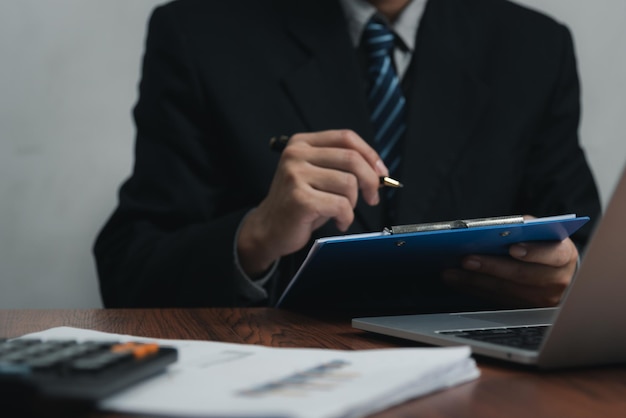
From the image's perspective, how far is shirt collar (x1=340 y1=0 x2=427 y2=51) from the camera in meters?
1.30

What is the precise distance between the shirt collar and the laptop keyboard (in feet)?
2.54

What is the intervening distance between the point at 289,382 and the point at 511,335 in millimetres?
239

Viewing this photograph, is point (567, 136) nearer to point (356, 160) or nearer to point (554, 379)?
point (356, 160)

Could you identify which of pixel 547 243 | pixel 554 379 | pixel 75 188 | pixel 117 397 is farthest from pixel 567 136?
pixel 117 397

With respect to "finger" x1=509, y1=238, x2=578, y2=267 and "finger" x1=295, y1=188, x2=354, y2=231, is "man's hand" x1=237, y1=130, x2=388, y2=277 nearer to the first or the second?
"finger" x1=295, y1=188, x2=354, y2=231

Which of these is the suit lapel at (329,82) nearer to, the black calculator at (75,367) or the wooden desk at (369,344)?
the wooden desk at (369,344)

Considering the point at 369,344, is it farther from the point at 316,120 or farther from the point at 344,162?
the point at 316,120

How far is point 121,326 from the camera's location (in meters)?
0.73

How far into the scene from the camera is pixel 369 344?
62 centimetres

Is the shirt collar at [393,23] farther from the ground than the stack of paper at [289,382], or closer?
farther from the ground

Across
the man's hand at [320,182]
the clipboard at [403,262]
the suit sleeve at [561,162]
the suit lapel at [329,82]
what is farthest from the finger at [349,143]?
the suit sleeve at [561,162]

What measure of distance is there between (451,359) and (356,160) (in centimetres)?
44

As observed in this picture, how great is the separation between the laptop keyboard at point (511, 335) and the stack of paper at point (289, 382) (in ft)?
0.22

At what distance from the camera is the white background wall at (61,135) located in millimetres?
1377
